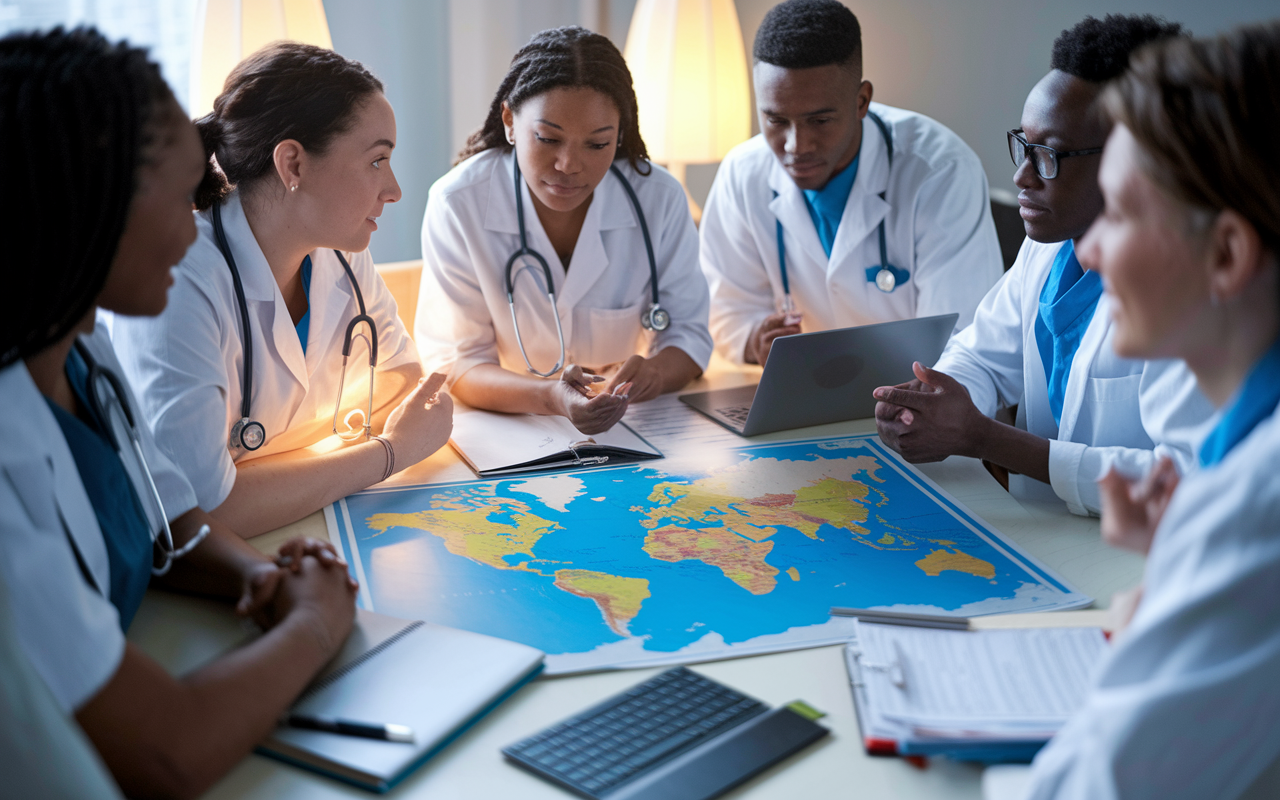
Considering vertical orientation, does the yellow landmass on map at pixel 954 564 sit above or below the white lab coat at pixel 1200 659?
below

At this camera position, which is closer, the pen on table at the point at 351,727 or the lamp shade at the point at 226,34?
the pen on table at the point at 351,727

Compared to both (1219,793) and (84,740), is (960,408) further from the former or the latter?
(84,740)

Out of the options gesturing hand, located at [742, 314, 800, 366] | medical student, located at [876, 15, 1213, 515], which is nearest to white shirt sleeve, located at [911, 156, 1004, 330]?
gesturing hand, located at [742, 314, 800, 366]

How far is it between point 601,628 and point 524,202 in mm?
1104

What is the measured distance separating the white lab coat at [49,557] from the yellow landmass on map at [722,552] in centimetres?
66

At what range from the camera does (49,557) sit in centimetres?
73

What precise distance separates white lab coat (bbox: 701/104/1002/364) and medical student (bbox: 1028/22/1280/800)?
1.33 meters

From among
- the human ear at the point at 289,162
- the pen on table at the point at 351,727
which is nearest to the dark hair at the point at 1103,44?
the human ear at the point at 289,162

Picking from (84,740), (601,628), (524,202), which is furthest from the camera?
(524,202)

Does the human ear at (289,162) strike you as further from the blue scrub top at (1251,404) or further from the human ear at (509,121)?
the blue scrub top at (1251,404)

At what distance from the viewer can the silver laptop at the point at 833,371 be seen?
164 centimetres

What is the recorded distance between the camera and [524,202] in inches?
76.5

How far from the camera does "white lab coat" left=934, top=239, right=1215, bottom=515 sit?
1279mm

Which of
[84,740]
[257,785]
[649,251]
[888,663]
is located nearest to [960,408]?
[888,663]
